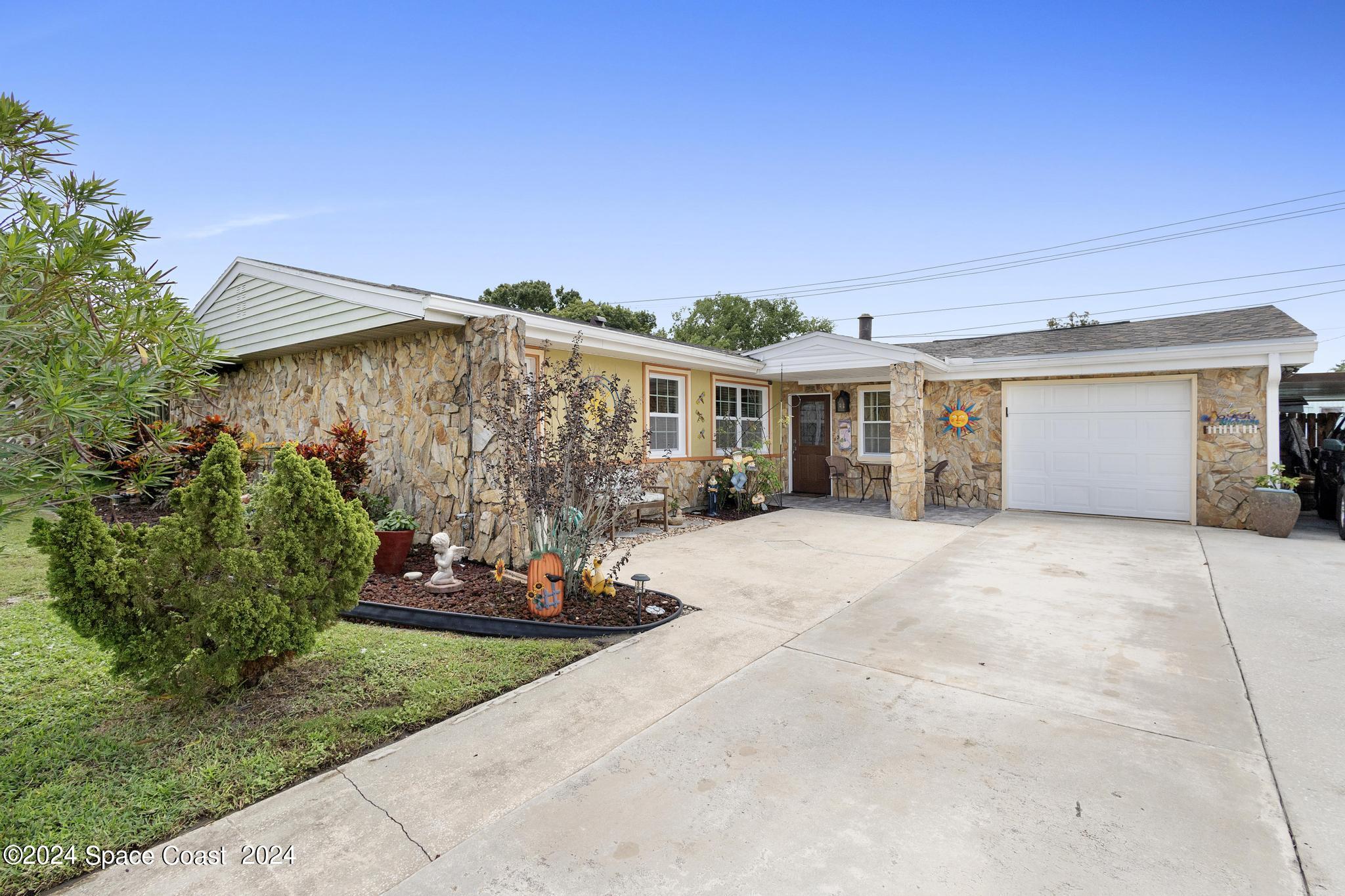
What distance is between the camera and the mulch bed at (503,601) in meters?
4.29

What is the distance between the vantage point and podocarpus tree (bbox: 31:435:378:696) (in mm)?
2422

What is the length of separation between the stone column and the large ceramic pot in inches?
371

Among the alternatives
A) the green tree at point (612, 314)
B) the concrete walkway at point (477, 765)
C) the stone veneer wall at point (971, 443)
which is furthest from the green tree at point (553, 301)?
the concrete walkway at point (477, 765)

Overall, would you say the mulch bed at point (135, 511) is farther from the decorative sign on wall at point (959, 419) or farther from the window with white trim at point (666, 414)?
the decorative sign on wall at point (959, 419)

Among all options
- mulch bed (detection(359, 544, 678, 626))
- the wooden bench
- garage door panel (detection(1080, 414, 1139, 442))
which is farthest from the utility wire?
mulch bed (detection(359, 544, 678, 626))

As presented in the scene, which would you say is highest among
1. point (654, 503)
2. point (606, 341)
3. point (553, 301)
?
point (553, 301)

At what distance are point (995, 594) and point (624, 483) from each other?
338cm

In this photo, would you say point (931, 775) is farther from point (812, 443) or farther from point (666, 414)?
point (812, 443)

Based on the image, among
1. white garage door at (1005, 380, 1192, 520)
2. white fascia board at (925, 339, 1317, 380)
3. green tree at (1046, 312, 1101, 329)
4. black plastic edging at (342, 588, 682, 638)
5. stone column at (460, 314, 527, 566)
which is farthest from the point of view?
green tree at (1046, 312, 1101, 329)

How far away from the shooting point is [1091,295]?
2689cm

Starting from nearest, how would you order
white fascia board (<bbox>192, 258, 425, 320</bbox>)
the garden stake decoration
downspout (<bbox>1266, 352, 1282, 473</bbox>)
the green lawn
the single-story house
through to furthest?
the green lawn
the garden stake decoration
white fascia board (<bbox>192, 258, 425, 320</bbox>)
the single-story house
downspout (<bbox>1266, 352, 1282, 473</bbox>)

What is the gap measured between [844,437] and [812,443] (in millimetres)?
703

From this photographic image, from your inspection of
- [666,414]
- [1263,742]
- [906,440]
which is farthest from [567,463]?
[906,440]

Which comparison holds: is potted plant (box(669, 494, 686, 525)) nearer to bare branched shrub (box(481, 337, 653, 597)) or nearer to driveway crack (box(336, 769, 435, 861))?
bare branched shrub (box(481, 337, 653, 597))
